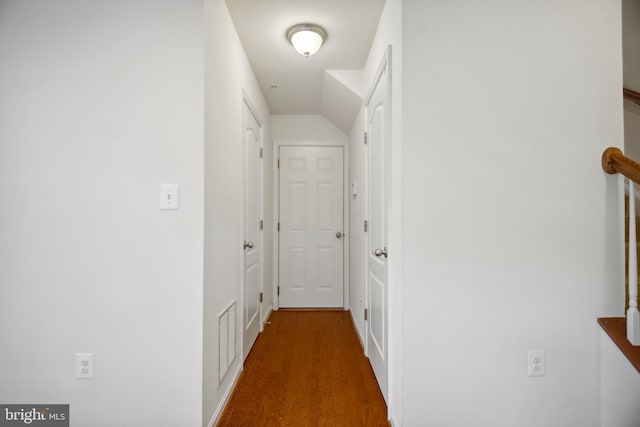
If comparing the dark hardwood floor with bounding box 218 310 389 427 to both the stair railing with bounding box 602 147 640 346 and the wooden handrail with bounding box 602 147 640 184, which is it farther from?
the wooden handrail with bounding box 602 147 640 184

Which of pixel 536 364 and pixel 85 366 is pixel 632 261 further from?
pixel 85 366

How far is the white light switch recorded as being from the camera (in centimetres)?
156

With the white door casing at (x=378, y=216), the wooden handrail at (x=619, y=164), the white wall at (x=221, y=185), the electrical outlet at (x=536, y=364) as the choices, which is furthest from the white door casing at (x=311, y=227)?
the wooden handrail at (x=619, y=164)

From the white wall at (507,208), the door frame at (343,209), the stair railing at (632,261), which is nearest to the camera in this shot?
the stair railing at (632,261)

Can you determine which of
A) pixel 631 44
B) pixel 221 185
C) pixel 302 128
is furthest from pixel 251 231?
pixel 631 44

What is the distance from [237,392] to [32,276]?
130 centimetres

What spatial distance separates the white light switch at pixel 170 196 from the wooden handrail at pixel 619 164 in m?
2.04

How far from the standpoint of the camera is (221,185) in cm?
188

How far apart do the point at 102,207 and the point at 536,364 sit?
7.28ft

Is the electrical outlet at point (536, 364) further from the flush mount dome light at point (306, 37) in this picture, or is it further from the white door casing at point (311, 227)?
the white door casing at point (311, 227)

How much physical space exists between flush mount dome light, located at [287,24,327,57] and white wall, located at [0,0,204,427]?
0.80m

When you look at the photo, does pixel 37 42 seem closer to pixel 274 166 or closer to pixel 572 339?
pixel 274 166

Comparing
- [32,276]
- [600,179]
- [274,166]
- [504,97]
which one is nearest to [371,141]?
[504,97]

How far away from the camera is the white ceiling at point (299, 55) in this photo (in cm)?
199
